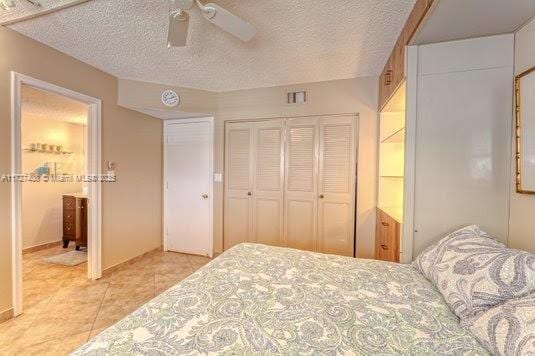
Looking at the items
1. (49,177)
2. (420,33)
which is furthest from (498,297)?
(49,177)

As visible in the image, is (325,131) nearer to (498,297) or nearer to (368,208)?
(368,208)

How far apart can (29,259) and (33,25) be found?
3.12 meters

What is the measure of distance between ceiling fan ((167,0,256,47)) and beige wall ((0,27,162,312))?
59.7 inches

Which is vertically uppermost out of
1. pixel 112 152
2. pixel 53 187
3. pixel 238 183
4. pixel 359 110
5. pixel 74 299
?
pixel 359 110

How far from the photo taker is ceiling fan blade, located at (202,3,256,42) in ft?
4.64

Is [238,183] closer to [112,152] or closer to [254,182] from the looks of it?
[254,182]

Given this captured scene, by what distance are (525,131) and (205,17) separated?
6.58ft

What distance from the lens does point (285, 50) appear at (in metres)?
2.27

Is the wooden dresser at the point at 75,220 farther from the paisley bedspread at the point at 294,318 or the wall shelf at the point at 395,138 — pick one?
the wall shelf at the point at 395,138

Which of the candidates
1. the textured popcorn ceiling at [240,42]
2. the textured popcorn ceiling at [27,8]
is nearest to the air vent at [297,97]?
the textured popcorn ceiling at [240,42]

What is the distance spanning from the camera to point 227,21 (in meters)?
1.53

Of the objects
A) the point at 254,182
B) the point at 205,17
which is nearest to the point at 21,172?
the point at 205,17

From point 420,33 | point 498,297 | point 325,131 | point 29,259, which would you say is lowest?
point 29,259

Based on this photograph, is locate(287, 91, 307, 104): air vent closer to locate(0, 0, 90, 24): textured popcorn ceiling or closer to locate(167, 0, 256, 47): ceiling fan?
locate(167, 0, 256, 47): ceiling fan
